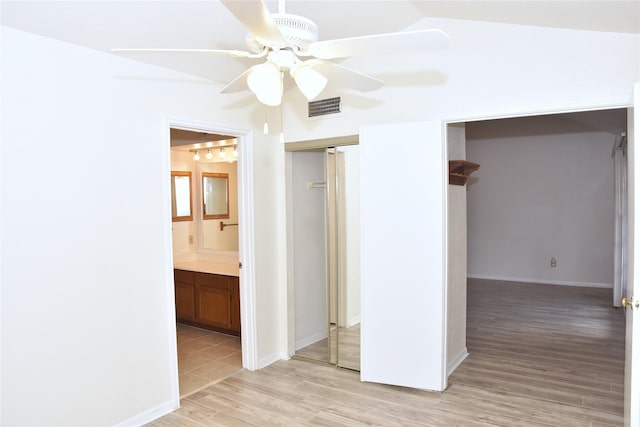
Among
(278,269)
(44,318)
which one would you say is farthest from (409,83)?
(44,318)

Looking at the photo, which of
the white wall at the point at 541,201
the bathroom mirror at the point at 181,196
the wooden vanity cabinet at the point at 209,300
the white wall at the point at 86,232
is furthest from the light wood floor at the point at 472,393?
the white wall at the point at 541,201

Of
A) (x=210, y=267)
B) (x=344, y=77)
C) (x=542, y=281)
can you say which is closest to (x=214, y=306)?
(x=210, y=267)

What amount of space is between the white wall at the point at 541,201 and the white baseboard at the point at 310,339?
4414mm

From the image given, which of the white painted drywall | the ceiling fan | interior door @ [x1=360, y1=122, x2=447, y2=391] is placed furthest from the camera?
the white painted drywall

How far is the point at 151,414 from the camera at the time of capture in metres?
3.06

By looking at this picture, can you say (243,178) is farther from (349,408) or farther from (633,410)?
(633,410)

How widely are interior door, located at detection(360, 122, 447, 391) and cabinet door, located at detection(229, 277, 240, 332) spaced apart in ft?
5.29

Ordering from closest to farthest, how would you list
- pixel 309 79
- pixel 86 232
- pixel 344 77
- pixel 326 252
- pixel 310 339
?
pixel 309 79 < pixel 344 77 < pixel 86 232 < pixel 326 252 < pixel 310 339

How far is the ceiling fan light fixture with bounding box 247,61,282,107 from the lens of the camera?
5.61 feet

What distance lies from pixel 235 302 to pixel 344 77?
3.24 meters

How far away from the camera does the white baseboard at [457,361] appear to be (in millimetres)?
3736

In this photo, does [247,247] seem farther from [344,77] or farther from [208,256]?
[344,77]

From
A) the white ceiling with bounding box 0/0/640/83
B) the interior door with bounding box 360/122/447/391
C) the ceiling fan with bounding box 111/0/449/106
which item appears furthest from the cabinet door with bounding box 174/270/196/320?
the ceiling fan with bounding box 111/0/449/106

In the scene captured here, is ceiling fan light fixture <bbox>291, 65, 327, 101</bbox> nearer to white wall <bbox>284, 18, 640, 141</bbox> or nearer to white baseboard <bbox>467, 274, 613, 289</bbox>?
white wall <bbox>284, 18, 640, 141</bbox>
